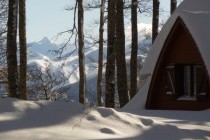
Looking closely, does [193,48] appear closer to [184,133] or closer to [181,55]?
[181,55]

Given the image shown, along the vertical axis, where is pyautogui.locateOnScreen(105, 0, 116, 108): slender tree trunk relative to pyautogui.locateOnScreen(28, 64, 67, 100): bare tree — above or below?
above

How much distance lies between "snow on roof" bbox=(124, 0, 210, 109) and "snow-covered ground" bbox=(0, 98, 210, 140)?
20.3 ft

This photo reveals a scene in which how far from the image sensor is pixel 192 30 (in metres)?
14.8

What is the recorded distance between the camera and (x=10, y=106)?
24.3 feet

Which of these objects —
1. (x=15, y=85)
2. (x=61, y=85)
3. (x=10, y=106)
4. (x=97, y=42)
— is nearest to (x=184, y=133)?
(x=10, y=106)

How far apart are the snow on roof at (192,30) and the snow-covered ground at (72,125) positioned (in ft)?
20.3

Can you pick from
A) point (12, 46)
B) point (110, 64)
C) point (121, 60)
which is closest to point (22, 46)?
point (121, 60)

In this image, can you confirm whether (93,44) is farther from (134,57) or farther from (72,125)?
(72,125)

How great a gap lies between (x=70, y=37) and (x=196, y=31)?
4.75 metres

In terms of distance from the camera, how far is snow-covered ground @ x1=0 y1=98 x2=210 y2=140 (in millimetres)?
6797

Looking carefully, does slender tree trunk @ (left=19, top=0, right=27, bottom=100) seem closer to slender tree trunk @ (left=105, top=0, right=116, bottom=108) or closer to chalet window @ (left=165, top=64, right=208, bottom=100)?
slender tree trunk @ (left=105, top=0, right=116, bottom=108)

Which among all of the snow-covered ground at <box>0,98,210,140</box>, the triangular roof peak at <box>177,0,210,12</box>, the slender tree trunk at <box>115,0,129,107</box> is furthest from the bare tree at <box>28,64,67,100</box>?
the snow-covered ground at <box>0,98,210,140</box>

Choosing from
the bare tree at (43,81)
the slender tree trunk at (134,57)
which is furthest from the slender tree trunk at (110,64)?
the bare tree at (43,81)

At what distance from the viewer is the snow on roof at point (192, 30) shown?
1439 centimetres
